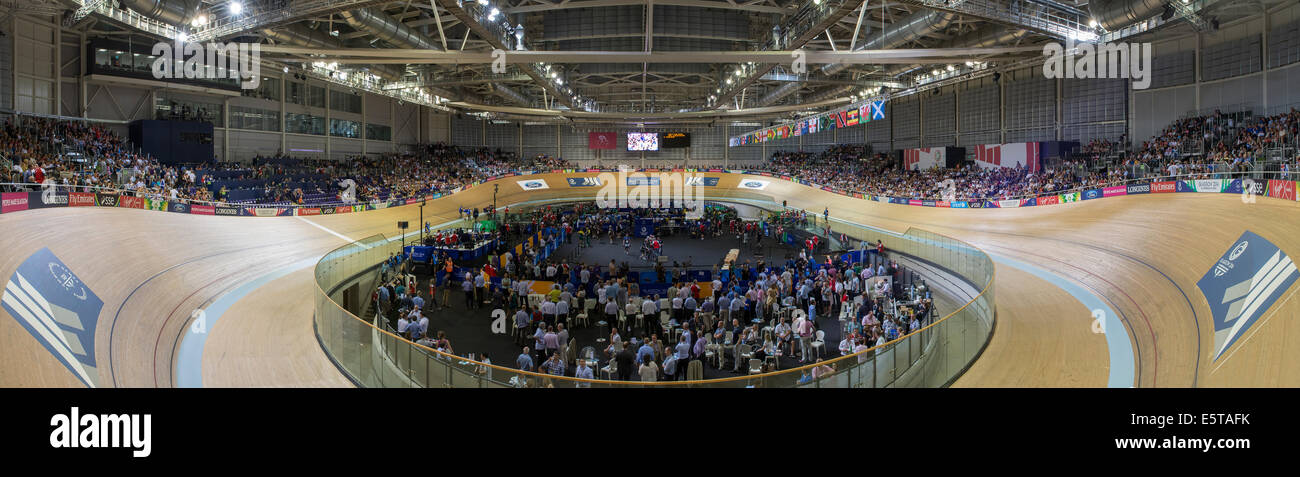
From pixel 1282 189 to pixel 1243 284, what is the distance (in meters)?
5.48

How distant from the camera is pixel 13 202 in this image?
12.9 metres

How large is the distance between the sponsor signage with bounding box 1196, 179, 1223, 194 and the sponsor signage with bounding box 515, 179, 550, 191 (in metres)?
34.3

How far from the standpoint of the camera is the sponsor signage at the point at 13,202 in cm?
1248

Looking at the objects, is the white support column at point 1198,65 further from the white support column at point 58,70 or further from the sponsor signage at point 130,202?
the white support column at point 58,70

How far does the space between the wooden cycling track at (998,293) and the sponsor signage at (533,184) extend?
2128cm

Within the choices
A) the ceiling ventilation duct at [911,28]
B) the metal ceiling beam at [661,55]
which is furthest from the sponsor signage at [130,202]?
the ceiling ventilation duct at [911,28]

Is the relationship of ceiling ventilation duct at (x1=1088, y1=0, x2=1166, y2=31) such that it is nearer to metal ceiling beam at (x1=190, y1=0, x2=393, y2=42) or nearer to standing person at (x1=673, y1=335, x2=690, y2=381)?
standing person at (x1=673, y1=335, x2=690, y2=381)

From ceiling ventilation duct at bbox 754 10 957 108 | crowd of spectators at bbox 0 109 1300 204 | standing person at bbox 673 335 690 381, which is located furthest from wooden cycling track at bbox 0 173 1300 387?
ceiling ventilation duct at bbox 754 10 957 108

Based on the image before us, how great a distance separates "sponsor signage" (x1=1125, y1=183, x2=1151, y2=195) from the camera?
1814cm

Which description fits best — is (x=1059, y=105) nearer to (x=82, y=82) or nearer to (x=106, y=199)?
(x=106, y=199)

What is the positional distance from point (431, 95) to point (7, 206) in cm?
2745

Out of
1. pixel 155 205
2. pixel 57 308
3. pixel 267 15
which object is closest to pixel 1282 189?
pixel 57 308
